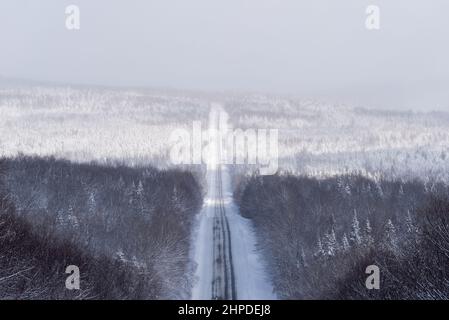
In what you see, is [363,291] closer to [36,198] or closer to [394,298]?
[394,298]

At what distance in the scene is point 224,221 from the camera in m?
60.7

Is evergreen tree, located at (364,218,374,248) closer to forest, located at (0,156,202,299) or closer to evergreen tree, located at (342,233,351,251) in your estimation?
evergreen tree, located at (342,233,351,251)

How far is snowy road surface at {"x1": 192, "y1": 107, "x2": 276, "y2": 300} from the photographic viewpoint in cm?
3538

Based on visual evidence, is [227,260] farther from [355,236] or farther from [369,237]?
[369,237]

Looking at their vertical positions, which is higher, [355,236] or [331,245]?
[355,236]

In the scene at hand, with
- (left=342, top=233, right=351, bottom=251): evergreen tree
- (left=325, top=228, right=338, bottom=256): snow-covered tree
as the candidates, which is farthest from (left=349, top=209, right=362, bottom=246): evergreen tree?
(left=325, top=228, right=338, bottom=256): snow-covered tree

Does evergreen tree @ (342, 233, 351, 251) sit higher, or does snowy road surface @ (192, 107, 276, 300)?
evergreen tree @ (342, 233, 351, 251)

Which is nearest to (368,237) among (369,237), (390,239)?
(369,237)

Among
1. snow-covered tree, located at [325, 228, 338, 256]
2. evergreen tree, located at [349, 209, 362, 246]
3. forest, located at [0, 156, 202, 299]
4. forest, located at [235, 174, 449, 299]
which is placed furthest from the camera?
evergreen tree, located at [349, 209, 362, 246]

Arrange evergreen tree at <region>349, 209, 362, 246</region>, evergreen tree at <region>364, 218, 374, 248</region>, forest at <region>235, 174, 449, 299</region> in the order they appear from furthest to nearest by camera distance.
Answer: evergreen tree at <region>349, 209, 362, 246</region>, evergreen tree at <region>364, 218, 374, 248</region>, forest at <region>235, 174, 449, 299</region>

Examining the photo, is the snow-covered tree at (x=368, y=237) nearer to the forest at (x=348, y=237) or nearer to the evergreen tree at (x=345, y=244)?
the forest at (x=348, y=237)

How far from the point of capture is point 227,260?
4259 centimetres

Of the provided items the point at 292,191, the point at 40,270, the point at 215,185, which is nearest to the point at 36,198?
the point at 40,270
